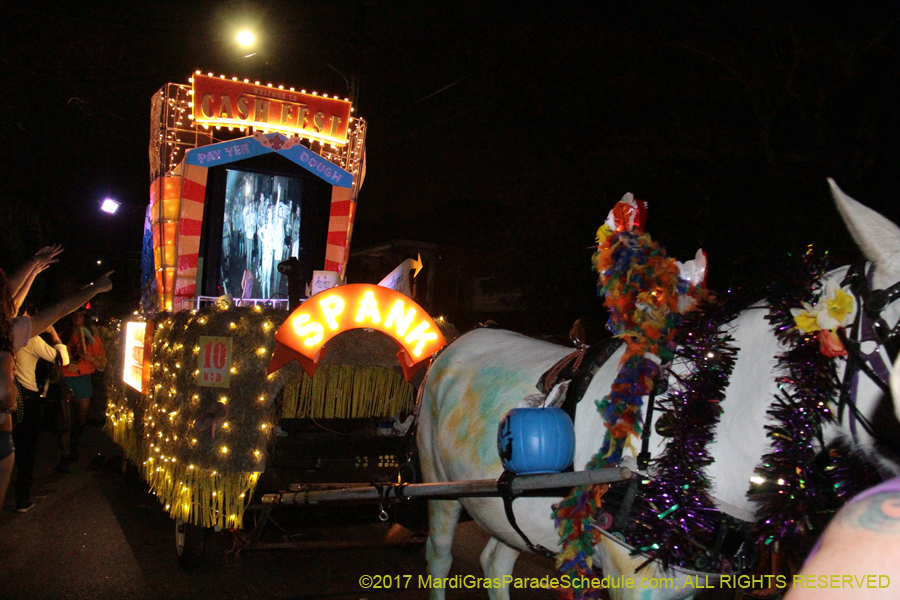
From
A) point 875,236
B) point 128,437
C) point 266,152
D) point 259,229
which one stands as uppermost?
point 266,152

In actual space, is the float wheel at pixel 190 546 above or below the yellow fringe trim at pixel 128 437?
below

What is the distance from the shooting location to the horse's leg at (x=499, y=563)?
3.65 metres

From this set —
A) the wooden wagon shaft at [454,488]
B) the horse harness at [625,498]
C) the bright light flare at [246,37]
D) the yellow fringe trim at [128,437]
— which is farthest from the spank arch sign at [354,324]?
the bright light flare at [246,37]

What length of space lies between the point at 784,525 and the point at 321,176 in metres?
6.08

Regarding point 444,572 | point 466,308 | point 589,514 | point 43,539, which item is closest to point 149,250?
point 43,539

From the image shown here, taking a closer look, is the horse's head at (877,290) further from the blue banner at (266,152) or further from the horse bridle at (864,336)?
the blue banner at (266,152)

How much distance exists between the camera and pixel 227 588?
4.68 meters

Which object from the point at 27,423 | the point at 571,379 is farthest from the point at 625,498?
the point at 27,423

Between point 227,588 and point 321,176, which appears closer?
point 227,588

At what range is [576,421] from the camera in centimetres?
268

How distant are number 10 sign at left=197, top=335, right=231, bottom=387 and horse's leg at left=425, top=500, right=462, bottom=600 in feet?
5.86

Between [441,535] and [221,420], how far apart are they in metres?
1.79

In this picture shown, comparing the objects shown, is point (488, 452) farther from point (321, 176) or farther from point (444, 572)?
point (321, 176)

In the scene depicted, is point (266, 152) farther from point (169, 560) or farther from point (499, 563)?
point (499, 563)
